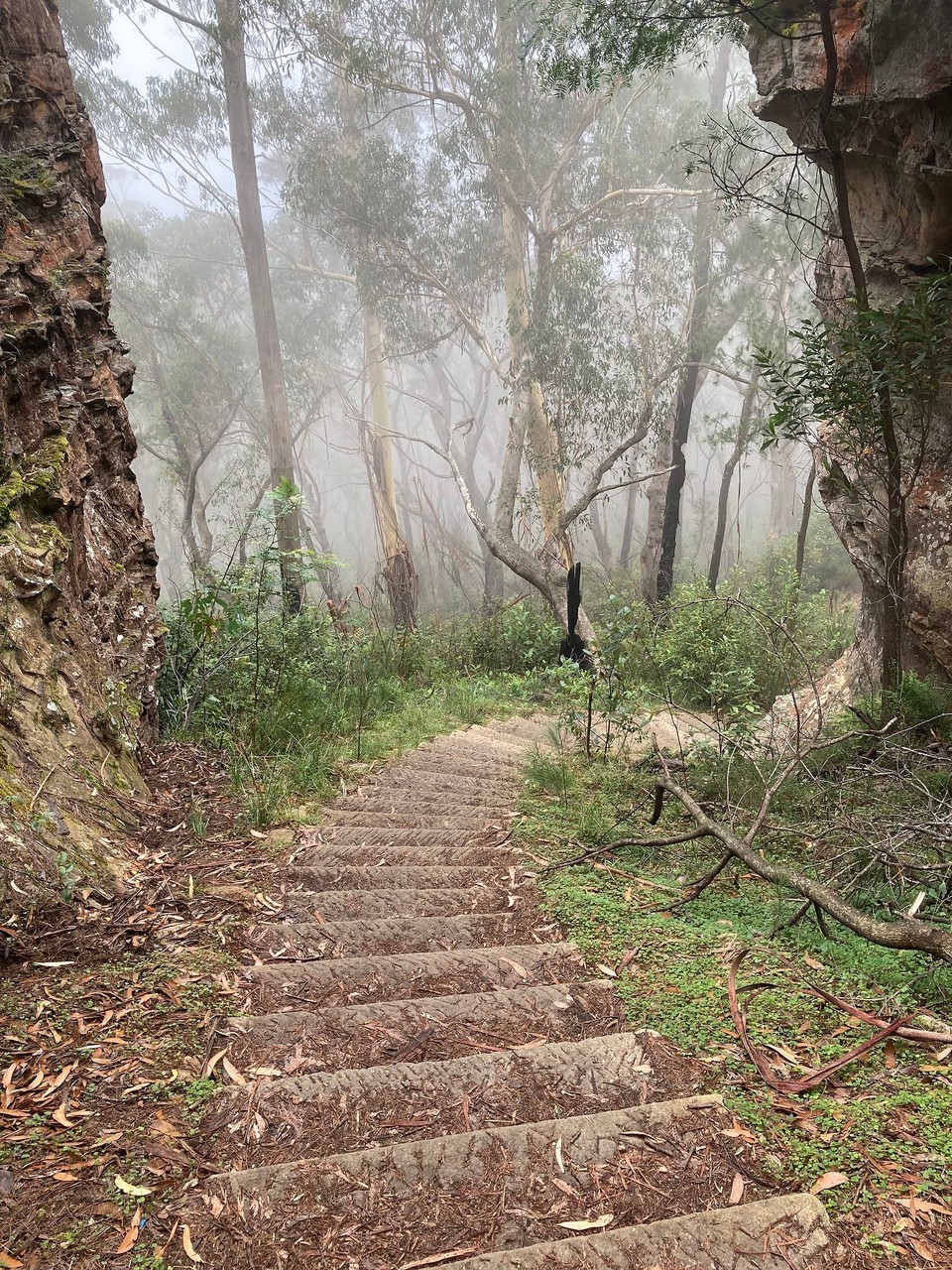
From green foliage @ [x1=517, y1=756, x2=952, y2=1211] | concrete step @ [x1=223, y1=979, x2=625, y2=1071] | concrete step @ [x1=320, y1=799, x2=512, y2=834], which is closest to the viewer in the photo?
green foliage @ [x1=517, y1=756, x2=952, y2=1211]

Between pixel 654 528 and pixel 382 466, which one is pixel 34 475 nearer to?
pixel 654 528

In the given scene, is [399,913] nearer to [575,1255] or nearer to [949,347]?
Answer: [575,1255]

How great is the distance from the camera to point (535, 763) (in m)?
4.77

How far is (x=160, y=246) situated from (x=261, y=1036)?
28350 millimetres

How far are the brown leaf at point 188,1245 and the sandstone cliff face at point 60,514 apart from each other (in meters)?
1.33

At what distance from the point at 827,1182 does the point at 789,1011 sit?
2.17 ft

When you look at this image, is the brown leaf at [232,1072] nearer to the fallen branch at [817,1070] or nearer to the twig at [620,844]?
the fallen branch at [817,1070]

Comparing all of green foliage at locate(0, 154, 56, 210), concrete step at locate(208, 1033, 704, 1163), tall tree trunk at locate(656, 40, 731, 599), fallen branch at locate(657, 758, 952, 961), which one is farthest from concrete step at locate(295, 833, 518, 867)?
tall tree trunk at locate(656, 40, 731, 599)

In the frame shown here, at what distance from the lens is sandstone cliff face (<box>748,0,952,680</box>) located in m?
4.91

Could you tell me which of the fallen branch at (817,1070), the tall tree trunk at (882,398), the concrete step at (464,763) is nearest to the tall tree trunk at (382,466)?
the concrete step at (464,763)

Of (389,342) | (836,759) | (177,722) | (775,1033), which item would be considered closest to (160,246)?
(389,342)

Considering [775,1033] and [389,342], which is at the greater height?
[389,342]

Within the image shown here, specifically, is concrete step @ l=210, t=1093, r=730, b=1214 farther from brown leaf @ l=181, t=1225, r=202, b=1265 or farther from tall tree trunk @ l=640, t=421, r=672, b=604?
tall tree trunk @ l=640, t=421, r=672, b=604

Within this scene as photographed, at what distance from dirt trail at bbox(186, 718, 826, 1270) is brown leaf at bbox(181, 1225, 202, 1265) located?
0.02 metres
